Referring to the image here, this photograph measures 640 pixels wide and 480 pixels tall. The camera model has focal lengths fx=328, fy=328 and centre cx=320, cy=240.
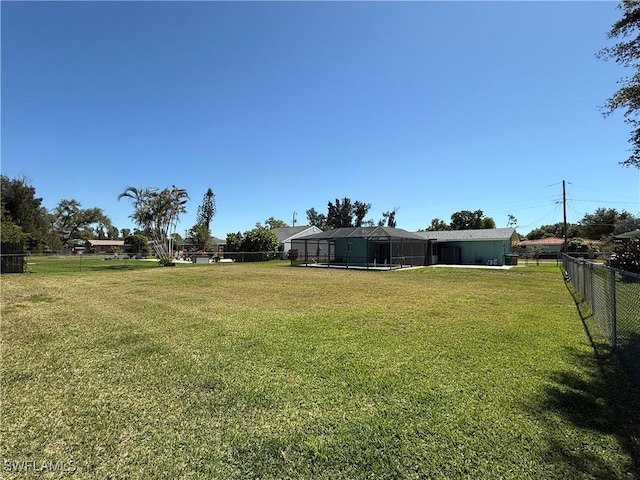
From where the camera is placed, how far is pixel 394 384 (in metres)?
3.61

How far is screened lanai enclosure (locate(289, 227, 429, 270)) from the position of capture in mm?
24953

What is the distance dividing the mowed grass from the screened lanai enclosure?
1809 cm

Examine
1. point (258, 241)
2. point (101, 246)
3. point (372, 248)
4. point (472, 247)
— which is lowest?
point (372, 248)

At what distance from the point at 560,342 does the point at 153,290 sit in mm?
11335

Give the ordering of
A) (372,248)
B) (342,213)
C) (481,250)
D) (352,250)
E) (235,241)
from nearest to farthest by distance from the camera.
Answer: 1. (372,248)
2. (352,250)
3. (481,250)
4. (235,241)
5. (342,213)

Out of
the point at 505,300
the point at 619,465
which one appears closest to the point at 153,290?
the point at 505,300

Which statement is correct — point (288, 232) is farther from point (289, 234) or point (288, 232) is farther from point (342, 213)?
point (342, 213)

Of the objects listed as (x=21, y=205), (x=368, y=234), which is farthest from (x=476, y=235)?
(x=21, y=205)

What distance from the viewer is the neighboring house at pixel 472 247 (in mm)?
29406

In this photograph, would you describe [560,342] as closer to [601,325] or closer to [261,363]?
[601,325]

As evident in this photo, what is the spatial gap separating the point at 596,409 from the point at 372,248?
24896 mm

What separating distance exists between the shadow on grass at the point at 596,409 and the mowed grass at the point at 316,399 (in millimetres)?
16

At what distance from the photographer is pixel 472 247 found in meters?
31.0

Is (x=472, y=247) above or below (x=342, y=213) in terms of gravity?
below
